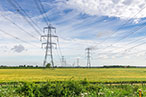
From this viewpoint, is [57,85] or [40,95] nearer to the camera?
[40,95]

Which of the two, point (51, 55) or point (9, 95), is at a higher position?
point (51, 55)

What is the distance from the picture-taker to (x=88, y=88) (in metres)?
11.0

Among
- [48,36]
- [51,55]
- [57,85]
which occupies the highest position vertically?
[48,36]

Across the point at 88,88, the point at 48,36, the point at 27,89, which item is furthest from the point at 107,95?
the point at 48,36

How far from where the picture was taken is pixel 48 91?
9.14 meters

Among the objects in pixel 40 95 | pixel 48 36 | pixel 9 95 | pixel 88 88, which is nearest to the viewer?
pixel 40 95

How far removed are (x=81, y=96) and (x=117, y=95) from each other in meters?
2.00

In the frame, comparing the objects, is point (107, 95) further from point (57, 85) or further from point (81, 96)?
point (57, 85)

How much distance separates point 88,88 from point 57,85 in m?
2.36

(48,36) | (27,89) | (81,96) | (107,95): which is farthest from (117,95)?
(48,36)

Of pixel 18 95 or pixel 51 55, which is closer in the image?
pixel 18 95

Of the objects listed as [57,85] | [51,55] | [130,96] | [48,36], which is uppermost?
[48,36]

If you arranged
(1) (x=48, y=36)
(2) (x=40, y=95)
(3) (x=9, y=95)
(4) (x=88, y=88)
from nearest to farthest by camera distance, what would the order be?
(2) (x=40, y=95) < (3) (x=9, y=95) < (4) (x=88, y=88) < (1) (x=48, y=36)

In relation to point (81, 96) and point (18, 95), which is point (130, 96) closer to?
point (81, 96)
